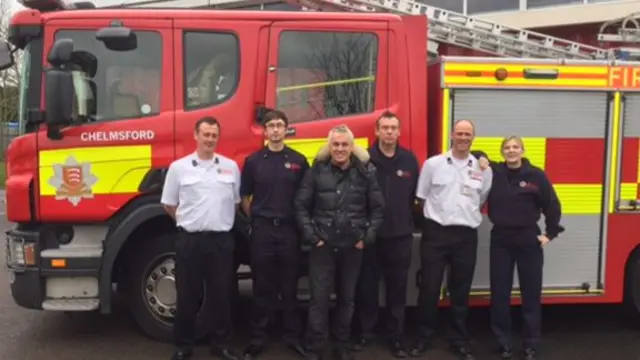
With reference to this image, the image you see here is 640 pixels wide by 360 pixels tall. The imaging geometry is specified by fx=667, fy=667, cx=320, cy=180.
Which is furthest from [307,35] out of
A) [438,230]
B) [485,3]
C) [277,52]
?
[485,3]

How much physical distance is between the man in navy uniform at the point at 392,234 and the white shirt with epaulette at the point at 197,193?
1.14 m

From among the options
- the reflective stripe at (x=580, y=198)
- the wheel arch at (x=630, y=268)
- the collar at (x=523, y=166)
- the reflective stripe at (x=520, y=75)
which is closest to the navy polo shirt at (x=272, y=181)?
the reflective stripe at (x=520, y=75)

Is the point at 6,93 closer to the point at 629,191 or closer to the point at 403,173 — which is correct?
the point at 403,173

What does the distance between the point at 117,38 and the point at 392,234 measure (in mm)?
2471

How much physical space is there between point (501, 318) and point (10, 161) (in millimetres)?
3934

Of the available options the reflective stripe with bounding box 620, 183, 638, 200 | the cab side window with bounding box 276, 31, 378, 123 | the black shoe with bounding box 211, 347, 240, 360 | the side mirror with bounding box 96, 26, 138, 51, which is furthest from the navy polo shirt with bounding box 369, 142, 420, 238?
the side mirror with bounding box 96, 26, 138, 51

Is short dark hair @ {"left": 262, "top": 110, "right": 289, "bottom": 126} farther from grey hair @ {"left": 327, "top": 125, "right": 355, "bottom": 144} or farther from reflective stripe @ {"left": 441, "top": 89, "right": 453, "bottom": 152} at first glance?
reflective stripe @ {"left": 441, "top": 89, "right": 453, "bottom": 152}

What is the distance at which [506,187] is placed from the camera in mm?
Answer: 5035

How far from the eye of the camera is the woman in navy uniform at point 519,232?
197 inches

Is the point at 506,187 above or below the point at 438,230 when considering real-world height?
above

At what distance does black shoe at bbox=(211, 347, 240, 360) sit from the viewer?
5020mm

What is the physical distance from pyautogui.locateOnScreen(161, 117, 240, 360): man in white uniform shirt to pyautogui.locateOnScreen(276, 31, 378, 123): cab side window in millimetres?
698

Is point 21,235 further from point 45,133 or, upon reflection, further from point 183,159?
point 183,159

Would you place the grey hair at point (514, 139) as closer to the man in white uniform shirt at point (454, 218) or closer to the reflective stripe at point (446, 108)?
the man in white uniform shirt at point (454, 218)
